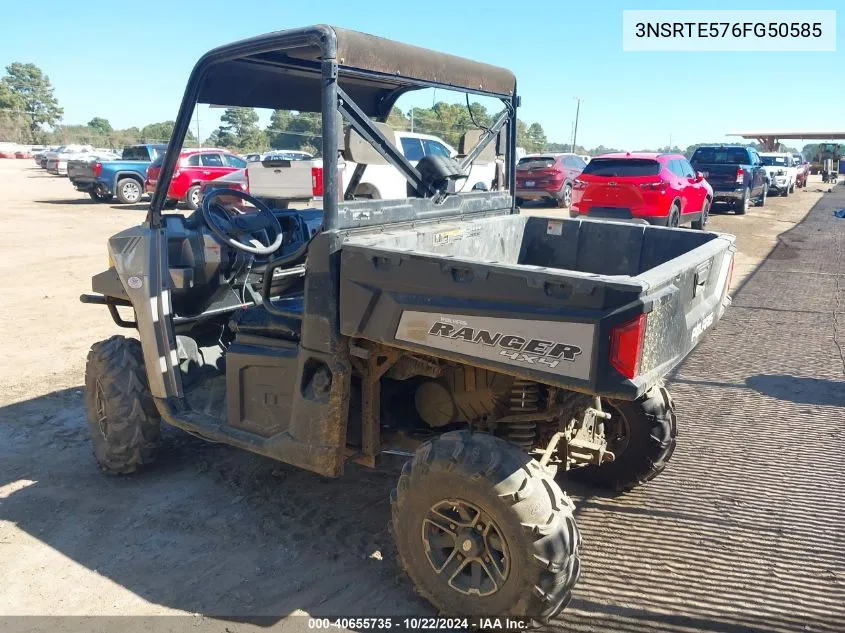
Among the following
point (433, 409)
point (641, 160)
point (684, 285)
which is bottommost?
point (433, 409)

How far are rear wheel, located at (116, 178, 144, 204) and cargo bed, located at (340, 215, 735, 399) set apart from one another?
19.4 meters

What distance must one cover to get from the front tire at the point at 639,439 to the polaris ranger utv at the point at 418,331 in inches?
0.5

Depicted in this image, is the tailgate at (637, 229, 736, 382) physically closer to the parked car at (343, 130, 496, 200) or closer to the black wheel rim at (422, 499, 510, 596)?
the black wheel rim at (422, 499, 510, 596)

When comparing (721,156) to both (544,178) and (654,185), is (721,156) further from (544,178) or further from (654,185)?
(654,185)

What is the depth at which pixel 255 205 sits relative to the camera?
166 inches

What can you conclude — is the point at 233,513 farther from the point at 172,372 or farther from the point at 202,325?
the point at 202,325

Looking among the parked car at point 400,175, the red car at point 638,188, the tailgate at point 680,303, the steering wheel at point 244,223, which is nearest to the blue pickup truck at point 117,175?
the red car at point 638,188

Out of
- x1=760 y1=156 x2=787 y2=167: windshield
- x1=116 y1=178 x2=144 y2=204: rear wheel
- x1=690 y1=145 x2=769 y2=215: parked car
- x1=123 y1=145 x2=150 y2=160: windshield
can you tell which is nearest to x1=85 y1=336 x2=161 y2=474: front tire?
x1=690 y1=145 x2=769 y2=215: parked car

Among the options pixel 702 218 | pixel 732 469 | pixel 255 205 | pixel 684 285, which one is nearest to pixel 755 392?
pixel 732 469

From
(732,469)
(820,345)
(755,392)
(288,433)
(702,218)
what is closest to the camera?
(288,433)

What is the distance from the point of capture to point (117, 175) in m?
20.3

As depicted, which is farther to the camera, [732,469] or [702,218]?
[702,218]

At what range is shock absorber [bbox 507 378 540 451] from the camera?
2961mm

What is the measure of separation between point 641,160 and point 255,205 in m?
10.5
